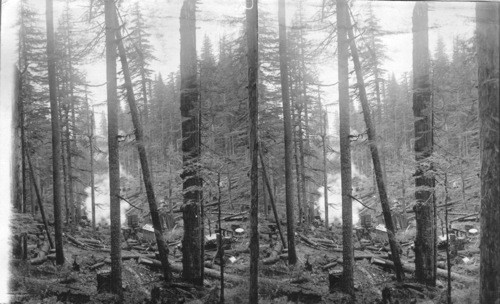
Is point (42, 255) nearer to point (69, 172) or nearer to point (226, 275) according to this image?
point (226, 275)

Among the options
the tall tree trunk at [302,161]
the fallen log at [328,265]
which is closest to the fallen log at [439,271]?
the fallen log at [328,265]

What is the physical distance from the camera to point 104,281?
4566mm

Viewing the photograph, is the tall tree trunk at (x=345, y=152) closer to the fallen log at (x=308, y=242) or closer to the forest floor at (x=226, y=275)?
the forest floor at (x=226, y=275)

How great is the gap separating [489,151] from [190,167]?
4082mm

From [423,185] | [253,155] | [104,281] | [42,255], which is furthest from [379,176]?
[42,255]

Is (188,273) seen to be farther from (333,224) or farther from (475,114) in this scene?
(475,114)

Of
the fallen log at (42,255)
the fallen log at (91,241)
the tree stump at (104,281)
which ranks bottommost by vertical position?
the tree stump at (104,281)


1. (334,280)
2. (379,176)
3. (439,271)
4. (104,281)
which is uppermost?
(379,176)

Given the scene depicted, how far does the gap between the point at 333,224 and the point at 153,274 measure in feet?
15.0

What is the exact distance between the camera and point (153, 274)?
5254mm

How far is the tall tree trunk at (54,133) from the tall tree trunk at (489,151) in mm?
5048

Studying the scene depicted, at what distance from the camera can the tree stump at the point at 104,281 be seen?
4504 mm

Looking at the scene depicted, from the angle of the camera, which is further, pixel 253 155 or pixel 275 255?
pixel 275 255

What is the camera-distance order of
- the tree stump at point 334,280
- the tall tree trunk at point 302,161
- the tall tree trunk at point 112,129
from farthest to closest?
the tall tree trunk at point 302,161
the tree stump at point 334,280
the tall tree trunk at point 112,129
